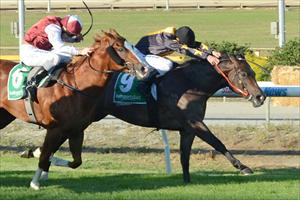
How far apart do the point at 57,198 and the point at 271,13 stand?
163 feet

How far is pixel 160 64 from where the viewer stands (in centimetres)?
1265

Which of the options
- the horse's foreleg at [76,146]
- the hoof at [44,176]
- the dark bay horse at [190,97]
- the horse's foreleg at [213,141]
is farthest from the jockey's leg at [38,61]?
the horse's foreleg at [213,141]

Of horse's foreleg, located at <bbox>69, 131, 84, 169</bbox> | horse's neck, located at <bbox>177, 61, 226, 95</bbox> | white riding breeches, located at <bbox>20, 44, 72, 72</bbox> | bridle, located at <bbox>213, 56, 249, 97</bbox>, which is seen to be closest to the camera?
white riding breeches, located at <bbox>20, 44, 72, 72</bbox>

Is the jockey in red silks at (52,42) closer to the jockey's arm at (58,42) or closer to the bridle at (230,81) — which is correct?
the jockey's arm at (58,42)

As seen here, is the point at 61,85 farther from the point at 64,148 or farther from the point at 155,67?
the point at 64,148

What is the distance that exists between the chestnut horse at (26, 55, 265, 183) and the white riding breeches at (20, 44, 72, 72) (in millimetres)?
990

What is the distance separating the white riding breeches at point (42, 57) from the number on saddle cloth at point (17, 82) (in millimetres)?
193

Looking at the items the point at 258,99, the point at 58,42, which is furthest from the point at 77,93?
the point at 258,99

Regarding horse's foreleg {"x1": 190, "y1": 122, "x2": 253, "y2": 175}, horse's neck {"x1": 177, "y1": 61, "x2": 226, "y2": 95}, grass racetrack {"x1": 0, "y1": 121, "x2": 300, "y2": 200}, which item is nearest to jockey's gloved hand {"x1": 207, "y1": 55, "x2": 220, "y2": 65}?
horse's neck {"x1": 177, "y1": 61, "x2": 226, "y2": 95}

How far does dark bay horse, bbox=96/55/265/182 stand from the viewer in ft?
40.1

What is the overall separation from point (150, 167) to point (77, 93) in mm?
4258

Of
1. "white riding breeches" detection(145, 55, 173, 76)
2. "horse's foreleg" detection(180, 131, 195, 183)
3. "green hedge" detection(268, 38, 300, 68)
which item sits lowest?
"horse's foreleg" detection(180, 131, 195, 183)

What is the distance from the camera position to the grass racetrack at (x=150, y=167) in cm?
1062

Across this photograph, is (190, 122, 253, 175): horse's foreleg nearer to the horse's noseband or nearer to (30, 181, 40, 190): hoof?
the horse's noseband
